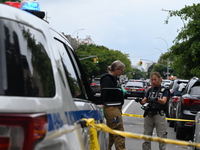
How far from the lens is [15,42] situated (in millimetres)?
2504

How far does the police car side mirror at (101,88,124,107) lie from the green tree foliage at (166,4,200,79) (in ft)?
76.4

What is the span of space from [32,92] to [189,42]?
2769cm

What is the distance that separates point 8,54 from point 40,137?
1.44 feet

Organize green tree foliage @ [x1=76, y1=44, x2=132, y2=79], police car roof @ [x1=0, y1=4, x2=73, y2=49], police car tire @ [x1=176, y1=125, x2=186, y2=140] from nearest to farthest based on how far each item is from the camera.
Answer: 1. police car roof @ [x1=0, y1=4, x2=73, y2=49]
2. police car tire @ [x1=176, y1=125, x2=186, y2=140]
3. green tree foliage @ [x1=76, y1=44, x2=132, y2=79]

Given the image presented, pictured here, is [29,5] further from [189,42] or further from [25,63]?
[189,42]

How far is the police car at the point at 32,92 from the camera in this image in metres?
2.21

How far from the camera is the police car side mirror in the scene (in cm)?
461

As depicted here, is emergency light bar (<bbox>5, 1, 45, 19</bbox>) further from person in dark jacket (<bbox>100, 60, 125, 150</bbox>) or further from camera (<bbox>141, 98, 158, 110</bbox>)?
camera (<bbox>141, 98, 158, 110</bbox>)

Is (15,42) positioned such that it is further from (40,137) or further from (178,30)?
(178,30)

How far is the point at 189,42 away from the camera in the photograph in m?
29.5

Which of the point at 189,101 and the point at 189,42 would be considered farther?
the point at 189,42

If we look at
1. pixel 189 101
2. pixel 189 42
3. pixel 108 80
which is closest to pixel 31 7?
pixel 108 80

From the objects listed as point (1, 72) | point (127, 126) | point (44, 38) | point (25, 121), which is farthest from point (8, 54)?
point (127, 126)

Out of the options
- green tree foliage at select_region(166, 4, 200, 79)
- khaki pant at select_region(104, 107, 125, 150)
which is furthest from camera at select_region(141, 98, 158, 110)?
green tree foliage at select_region(166, 4, 200, 79)
